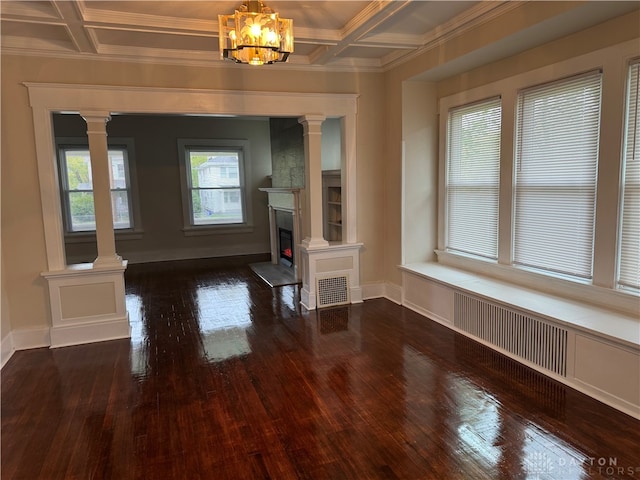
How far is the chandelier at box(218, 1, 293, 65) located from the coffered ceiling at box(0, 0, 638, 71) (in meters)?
0.69

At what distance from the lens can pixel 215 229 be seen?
28.5ft

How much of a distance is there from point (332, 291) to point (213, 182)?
4.60m

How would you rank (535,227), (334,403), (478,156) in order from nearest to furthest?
(334,403) < (535,227) < (478,156)

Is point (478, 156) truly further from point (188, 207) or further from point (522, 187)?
point (188, 207)

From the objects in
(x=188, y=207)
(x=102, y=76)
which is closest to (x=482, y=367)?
(x=102, y=76)

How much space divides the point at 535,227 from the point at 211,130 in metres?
6.49

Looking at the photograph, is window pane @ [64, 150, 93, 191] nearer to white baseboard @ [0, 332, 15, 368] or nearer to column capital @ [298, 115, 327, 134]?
white baseboard @ [0, 332, 15, 368]

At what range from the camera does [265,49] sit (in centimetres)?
265

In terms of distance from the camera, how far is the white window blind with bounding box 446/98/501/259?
165 inches

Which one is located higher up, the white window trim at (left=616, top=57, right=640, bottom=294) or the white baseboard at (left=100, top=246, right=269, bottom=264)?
the white window trim at (left=616, top=57, right=640, bottom=294)

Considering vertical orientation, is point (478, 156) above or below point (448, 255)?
above

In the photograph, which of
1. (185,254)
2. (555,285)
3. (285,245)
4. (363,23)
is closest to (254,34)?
(363,23)

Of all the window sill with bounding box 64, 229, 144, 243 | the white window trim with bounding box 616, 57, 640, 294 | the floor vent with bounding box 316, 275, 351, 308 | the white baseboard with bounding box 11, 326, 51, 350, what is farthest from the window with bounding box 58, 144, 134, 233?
the white window trim with bounding box 616, 57, 640, 294

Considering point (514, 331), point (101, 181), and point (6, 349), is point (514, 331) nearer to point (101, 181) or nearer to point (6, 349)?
point (101, 181)
